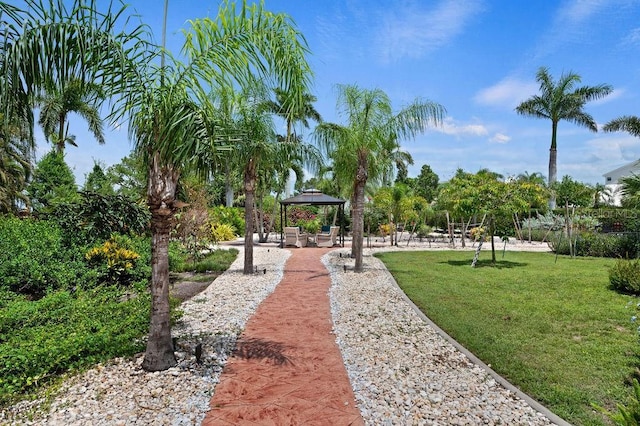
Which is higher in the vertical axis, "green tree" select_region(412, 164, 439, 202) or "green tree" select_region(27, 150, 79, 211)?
"green tree" select_region(412, 164, 439, 202)

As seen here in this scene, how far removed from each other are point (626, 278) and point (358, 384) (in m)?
8.37

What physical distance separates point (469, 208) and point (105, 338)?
1190 centimetres

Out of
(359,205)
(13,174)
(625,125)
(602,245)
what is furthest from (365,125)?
(625,125)

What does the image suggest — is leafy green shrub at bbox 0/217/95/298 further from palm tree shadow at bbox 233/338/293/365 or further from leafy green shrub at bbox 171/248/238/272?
palm tree shadow at bbox 233/338/293/365

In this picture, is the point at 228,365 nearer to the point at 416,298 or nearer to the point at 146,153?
the point at 146,153

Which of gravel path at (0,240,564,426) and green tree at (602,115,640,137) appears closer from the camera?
gravel path at (0,240,564,426)

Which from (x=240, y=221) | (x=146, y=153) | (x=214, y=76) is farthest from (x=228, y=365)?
(x=240, y=221)

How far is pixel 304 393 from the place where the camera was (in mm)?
3967

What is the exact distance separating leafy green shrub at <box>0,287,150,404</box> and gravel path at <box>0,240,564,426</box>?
0.80ft

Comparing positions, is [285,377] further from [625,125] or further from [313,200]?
[625,125]

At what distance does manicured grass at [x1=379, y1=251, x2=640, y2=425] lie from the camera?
4113 millimetres

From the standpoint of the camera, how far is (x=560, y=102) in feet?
105

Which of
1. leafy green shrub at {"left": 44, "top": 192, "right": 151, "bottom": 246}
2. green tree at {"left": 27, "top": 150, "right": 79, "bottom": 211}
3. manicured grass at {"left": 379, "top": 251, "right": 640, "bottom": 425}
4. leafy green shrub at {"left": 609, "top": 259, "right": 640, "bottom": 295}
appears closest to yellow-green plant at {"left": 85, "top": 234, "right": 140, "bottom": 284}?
leafy green shrub at {"left": 44, "top": 192, "right": 151, "bottom": 246}

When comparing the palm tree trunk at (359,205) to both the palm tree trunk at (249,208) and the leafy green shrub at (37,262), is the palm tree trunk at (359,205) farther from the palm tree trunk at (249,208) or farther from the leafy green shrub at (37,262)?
the leafy green shrub at (37,262)
